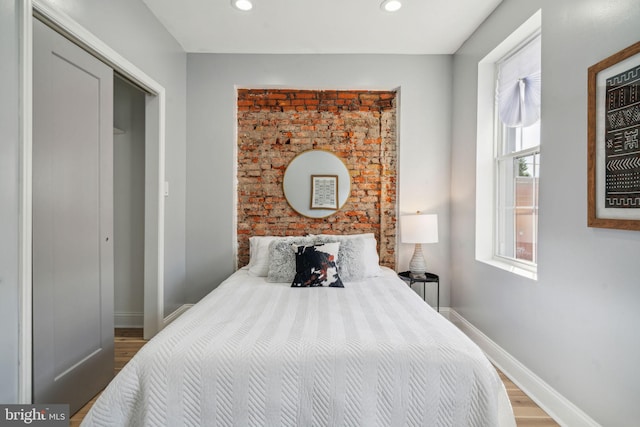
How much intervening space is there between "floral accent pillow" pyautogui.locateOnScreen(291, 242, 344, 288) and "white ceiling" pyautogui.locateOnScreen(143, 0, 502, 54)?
194cm

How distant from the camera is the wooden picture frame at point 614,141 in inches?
56.1

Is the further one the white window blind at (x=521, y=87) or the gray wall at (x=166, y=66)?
the white window blind at (x=521, y=87)

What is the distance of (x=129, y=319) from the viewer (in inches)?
128

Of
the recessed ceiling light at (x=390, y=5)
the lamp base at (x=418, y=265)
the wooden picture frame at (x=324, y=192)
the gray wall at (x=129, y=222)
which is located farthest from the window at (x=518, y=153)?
the gray wall at (x=129, y=222)

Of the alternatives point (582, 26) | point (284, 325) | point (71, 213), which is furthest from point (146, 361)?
point (582, 26)

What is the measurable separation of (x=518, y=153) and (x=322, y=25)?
6.36 feet

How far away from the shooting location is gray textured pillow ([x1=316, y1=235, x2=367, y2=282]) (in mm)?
2783

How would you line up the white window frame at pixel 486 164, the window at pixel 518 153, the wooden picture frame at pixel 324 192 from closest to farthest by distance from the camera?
the window at pixel 518 153
the white window frame at pixel 486 164
the wooden picture frame at pixel 324 192

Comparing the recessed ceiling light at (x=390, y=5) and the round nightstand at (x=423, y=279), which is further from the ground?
the recessed ceiling light at (x=390, y=5)

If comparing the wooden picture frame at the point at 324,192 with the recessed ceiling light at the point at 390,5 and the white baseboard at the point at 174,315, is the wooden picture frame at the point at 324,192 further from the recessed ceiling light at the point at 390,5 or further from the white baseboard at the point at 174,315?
the white baseboard at the point at 174,315

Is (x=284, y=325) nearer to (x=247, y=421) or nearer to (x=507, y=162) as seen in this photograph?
(x=247, y=421)

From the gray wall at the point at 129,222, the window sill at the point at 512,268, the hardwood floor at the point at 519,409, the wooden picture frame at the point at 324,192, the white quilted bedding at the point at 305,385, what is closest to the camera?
the white quilted bedding at the point at 305,385

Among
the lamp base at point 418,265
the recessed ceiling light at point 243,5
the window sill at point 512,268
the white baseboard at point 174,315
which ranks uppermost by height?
the recessed ceiling light at point 243,5

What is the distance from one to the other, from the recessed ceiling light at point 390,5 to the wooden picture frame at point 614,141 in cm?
146
